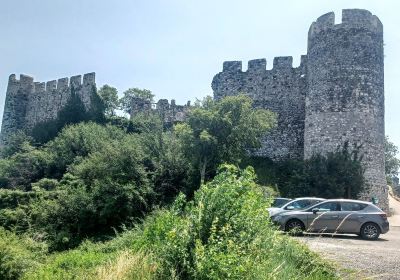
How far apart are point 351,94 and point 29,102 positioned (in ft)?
107

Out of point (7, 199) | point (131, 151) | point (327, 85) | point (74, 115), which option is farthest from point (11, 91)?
point (327, 85)

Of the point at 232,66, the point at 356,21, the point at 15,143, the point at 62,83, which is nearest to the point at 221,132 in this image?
the point at 232,66

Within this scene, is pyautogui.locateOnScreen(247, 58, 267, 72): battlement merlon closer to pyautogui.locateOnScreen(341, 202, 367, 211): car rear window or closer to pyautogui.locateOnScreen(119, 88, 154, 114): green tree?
pyautogui.locateOnScreen(341, 202, 367, 211): car rear window

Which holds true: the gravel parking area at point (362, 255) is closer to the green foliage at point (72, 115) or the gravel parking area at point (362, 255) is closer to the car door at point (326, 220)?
the car door at point (326, 220)

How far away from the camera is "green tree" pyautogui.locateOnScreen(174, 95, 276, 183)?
27.1m

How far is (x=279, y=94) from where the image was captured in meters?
34.1

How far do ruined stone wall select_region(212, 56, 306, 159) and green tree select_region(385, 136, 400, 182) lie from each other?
77.0ft

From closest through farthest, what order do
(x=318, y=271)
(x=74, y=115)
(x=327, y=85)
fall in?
(x=318, y=271), (x=327, y=85), (x=74, y=115)

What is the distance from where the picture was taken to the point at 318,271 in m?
10.4

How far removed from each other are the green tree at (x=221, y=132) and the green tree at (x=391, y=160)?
29670 mm

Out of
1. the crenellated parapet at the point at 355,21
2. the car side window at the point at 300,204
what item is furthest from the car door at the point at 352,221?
the crenellated parapet at the point at 355,21

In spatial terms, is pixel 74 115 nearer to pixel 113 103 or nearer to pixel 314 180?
pixel 113 103

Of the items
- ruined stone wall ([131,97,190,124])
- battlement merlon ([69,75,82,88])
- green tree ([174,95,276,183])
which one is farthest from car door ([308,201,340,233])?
battlement merlon ([69,75,82,88])

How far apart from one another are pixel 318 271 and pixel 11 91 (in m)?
43.9
